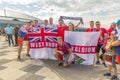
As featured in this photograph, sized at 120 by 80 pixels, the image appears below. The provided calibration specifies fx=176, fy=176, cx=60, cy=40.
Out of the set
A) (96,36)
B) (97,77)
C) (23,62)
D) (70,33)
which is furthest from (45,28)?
(97,77)

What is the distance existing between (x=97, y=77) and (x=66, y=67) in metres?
1.34

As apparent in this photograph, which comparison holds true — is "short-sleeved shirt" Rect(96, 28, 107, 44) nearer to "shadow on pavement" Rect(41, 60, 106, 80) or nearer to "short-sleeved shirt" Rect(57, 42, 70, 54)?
"shadow on pavement" Rect(41, 60, 106, 80)

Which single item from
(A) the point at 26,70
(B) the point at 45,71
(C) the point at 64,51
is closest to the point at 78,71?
(C) the point at 64,51

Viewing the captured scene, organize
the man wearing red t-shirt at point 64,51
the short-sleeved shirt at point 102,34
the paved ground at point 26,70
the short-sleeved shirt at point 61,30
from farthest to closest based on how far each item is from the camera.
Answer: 1. the short-sleeved shirt at point 61,30
2. the short-sleeved shirt at point 102,34
3. the man wearing red t-shirt at point 64,51
4. the paved ground at point 26,70

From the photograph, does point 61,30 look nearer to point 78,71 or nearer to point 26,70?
point 78,71

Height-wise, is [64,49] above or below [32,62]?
above

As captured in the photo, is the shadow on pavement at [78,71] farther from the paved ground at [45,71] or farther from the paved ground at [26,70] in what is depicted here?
the paved ground at [26,70]

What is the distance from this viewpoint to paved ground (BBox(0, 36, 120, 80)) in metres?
5.17

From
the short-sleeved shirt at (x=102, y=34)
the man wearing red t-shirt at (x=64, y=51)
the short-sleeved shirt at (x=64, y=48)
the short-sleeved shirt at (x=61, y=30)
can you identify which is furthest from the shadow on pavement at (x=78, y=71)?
the short-sleeved shirt at (x=61, y=30)

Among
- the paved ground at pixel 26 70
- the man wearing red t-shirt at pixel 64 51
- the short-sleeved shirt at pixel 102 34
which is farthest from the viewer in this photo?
the short-sleeved shirt at pixel 102 34

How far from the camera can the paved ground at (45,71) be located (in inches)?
204

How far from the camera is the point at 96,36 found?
639 cm

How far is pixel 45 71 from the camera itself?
226 inches

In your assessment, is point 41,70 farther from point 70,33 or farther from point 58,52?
point 70,33
